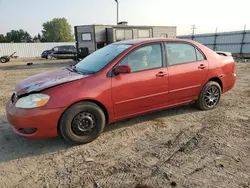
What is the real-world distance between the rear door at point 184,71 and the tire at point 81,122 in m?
1.51

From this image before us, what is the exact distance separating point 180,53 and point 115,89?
5.38 ft

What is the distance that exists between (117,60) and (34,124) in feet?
5.33

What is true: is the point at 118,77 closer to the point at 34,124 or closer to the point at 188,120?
the point at 34,124

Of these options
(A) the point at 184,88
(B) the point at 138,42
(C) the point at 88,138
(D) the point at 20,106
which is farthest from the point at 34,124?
(A) the point at 184,88

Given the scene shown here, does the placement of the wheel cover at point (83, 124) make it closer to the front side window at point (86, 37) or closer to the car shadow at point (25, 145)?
the car shadow at point (25, 145)

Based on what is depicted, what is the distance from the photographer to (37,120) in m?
2.97

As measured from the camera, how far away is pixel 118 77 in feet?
11.2

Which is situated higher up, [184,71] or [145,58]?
[145,58]

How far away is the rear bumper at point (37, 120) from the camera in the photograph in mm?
2955

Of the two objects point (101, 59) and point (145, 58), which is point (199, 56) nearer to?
point (145, 58)

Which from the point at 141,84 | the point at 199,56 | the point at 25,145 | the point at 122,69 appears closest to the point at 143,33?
the point at 199,56

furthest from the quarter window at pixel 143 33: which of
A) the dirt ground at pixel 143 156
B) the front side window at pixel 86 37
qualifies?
the dirt ground at pixel 143 156

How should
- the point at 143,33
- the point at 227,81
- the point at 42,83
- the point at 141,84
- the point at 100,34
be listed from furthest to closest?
the point at 143,33 < the point at 100,34 < the point at 227,81 < the point at 141,84 < the point at 42,83

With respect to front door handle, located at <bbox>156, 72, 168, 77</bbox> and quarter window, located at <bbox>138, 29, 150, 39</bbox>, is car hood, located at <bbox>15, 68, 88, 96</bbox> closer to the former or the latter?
front door handle, located at <bbox>156, 72, 168, 77</bbox>
